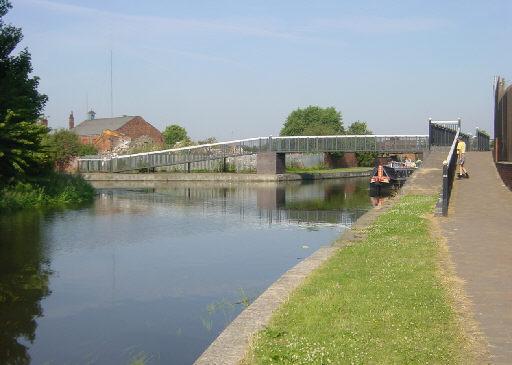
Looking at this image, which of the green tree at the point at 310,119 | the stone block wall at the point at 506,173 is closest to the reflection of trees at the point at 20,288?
the stone block wall at the point at 506,173

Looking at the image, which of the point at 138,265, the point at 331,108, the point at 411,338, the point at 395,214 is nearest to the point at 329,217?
the point at 395,214

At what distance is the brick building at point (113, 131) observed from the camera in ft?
252

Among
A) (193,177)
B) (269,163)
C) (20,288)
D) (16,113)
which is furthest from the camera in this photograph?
(193,177)

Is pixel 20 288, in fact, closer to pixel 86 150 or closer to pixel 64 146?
pixel 64 146

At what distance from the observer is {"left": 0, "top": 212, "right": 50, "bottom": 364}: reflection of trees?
6852 mm

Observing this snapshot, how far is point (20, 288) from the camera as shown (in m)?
9.52

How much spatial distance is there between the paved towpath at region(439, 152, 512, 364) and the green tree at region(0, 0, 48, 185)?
678 inches

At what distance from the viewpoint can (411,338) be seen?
5.12 meters

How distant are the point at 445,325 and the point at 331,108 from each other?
113 m

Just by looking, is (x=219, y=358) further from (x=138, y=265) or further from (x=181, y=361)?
(x=138, y=265)

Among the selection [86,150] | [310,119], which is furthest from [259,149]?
[310,119]

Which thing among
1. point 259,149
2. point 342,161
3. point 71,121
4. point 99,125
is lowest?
point 342,161

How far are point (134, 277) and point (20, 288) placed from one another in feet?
6.68

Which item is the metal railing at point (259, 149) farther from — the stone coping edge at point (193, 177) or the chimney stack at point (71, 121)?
the chimney stack at point (71, 121)
